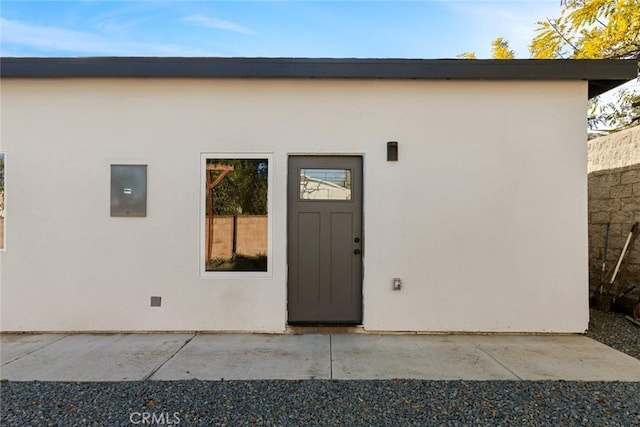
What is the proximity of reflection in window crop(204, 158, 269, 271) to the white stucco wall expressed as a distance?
0.20 meters

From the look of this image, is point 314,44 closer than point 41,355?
No

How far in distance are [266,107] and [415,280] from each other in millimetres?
2854

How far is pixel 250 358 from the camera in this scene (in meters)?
3.58

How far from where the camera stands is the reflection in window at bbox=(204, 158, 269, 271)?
14.5 ft

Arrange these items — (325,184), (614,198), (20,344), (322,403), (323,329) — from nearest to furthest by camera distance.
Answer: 1. (322,403)
2. (20,344)
3. (323,329)
4. (325,184)
5. (614,198)

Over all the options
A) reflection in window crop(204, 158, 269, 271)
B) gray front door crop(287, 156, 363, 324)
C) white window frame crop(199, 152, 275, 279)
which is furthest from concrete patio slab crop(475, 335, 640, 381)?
reflection in window crop(204, 158, 269, 271)

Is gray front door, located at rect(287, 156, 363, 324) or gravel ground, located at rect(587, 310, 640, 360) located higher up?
gray front door, located at rect(287, 156, 363, 324)

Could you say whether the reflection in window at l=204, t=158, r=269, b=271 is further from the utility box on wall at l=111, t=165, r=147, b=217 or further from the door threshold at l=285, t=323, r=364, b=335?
the door threshold at l=285, t=323, r=364, b=335

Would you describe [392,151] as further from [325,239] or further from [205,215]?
[205,215]

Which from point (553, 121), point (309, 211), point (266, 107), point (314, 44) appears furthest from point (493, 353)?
point (314, 44)

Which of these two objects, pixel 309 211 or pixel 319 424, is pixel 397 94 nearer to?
pixel 309 211

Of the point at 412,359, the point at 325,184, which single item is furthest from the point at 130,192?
the point at 412,359

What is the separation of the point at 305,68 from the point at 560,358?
4.24m

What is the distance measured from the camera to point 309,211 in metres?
4.43
